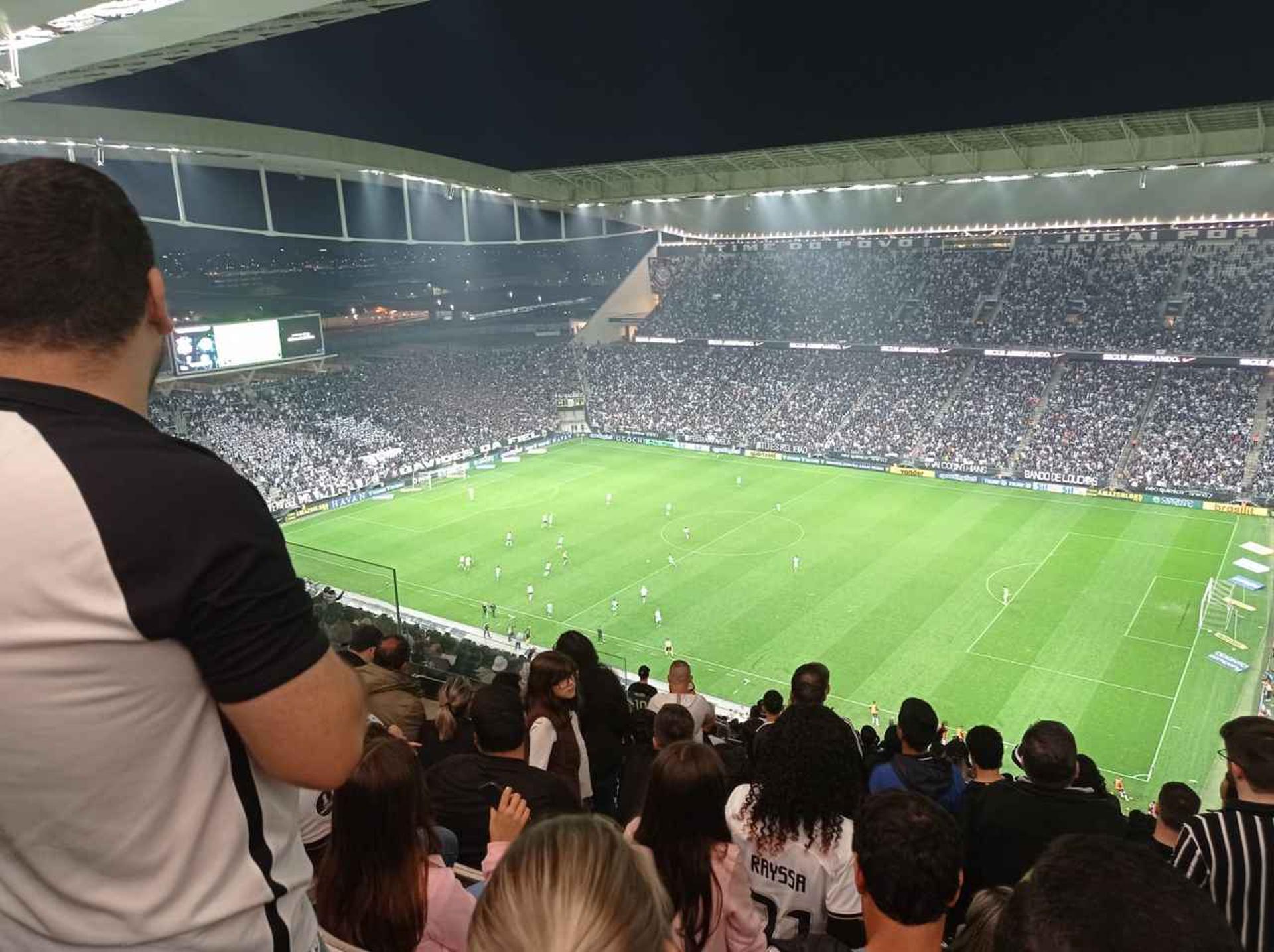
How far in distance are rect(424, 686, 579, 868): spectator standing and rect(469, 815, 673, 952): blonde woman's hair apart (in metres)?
Answer: 2.63

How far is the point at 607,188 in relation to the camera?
129 feet

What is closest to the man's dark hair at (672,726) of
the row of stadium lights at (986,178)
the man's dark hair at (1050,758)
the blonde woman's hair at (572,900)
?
the man's dark hair at (1050,758)

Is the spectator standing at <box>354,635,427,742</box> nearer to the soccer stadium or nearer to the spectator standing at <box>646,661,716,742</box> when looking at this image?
the soccer stadium

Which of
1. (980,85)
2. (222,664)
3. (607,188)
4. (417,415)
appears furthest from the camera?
(417,415)

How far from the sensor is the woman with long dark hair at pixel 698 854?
3.41m

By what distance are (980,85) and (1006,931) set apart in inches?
813

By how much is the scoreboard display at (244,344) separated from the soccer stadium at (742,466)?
0.23 m

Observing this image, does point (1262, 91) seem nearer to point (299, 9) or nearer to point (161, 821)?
point (299, 9)

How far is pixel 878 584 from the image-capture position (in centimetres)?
2866

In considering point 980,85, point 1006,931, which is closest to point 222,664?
point 1006,931

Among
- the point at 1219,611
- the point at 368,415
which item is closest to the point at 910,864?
the point at 1219,611

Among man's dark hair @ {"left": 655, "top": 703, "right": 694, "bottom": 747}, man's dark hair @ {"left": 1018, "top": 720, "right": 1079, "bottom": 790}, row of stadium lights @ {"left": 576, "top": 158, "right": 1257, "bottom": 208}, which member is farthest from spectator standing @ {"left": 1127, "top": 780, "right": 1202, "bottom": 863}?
row of stadium lights @ {"left": 576, "top": 158, "right": 1257, "bottom": 208}

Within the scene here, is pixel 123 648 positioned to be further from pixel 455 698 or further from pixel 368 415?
pixel 368 415

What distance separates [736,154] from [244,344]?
890 inches
